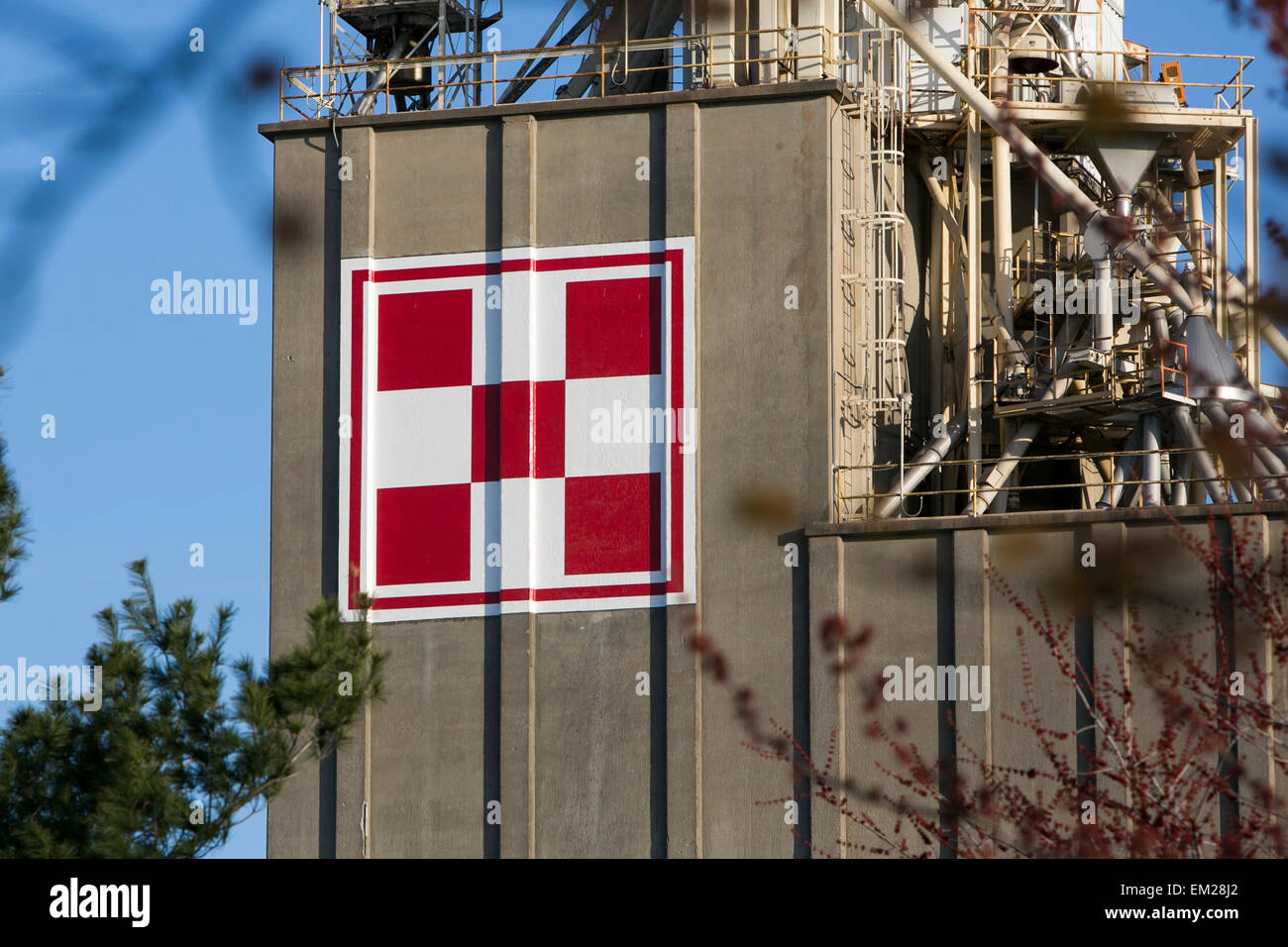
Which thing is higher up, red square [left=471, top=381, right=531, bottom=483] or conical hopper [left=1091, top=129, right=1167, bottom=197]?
conical hopper [left=1091, top=129, right=1167, bottom=197]

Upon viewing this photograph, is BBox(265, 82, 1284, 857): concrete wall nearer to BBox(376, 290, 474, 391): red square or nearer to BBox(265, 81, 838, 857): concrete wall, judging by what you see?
BBox(265, 81, 838, 857): concrete wall

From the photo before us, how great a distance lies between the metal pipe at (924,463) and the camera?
33594 mm

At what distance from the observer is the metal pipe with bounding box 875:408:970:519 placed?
33.6 metres

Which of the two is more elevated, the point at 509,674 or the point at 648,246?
the point at 648,246

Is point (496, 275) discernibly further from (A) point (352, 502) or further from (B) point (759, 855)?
(B) point (759, 855)

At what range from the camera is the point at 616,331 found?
109ft

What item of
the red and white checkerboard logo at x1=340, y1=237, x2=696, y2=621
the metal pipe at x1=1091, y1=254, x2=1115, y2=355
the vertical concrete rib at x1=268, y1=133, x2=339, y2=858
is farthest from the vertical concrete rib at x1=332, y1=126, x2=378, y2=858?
the metal pipe at x1=1091, y1=254, x2=1115, y2=355

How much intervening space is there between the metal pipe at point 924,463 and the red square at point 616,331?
152 inches

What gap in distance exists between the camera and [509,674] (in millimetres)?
32500

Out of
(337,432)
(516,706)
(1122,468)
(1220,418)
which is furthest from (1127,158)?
(516,706)

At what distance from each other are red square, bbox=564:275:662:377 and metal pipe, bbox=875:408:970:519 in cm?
386

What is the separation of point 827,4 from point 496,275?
6.56m
